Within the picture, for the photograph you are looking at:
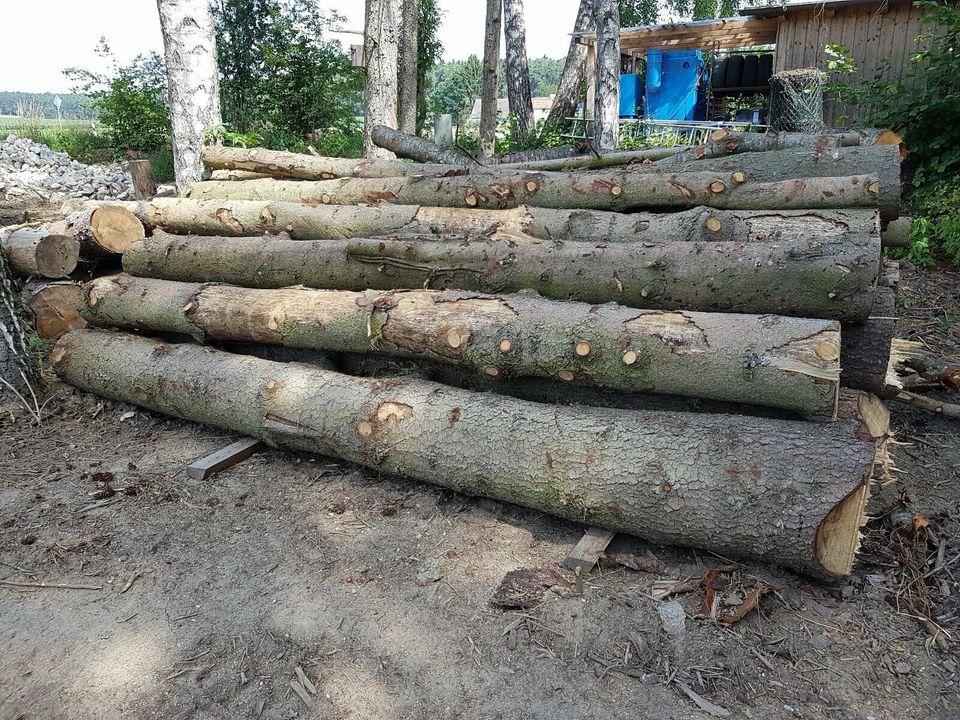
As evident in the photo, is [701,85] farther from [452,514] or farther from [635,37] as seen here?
[452,514]

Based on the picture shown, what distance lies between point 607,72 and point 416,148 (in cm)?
302

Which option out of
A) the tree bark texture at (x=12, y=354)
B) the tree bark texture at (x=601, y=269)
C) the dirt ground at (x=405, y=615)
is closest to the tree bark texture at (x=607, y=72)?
the tree bark texture at (x=601, y=269)

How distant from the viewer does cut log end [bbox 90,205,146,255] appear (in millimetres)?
5727

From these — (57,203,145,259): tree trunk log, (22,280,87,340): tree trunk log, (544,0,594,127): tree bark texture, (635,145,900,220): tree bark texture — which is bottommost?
(22,280,87,340): tree trunk log

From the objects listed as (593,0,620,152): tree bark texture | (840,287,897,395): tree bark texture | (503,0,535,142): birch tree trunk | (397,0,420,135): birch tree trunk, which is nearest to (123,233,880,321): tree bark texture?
(840,287,897,395): tree bark texture

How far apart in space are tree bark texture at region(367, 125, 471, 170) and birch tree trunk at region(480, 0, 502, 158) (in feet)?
14.6

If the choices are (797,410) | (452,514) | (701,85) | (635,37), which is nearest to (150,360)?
(452,514)

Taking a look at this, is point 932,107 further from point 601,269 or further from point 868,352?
point 601,269

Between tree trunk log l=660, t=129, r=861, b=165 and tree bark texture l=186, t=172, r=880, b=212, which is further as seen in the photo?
tree trunk log l=660, t=129, r=861, b=165

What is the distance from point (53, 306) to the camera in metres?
5.55

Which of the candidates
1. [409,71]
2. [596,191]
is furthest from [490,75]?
[596,191]

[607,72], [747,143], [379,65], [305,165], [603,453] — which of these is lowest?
[603,453]

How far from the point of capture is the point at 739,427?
3.08 meters

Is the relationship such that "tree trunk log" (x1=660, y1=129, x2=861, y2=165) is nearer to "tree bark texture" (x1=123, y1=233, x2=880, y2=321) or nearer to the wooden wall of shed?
"tree bark texture" (x1=123, y1=233, x2=880, y2=321)
